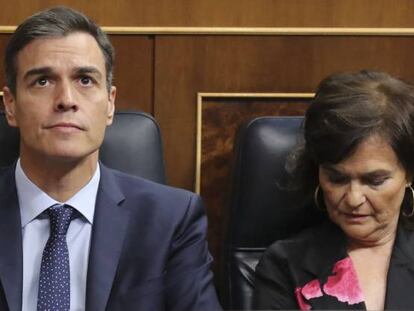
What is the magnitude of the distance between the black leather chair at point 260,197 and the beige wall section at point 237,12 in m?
0.29

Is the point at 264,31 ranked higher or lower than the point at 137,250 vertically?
higher

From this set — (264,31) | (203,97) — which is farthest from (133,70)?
(264,31)

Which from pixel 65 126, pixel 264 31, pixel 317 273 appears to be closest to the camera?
pixel 65 126

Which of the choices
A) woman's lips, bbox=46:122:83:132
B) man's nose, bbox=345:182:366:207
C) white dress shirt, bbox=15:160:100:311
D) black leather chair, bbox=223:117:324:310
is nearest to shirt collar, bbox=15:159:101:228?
white dress shirt, bbox=15:160:100:311

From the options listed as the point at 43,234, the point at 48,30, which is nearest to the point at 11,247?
the point at 43,234

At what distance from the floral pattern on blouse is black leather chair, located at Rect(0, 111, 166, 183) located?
0.29 meters

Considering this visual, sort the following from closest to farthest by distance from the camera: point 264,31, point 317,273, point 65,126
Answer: point 65,126 < point 317,273 < point 264,31

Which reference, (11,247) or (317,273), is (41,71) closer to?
(11,247)

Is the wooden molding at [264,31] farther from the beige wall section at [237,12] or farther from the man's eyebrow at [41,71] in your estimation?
the man's eyebrow at [41,71]

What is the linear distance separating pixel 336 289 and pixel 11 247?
0.46 meters

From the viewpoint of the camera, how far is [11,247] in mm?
1194

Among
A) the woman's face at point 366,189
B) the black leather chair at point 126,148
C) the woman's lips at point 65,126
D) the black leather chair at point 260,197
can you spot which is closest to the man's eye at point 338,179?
the woman's face at point 366,189

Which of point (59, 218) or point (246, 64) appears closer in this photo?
point (59, 218)

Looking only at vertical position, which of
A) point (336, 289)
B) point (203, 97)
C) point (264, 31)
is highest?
point (264, 31)
